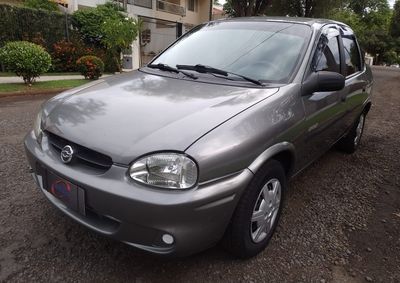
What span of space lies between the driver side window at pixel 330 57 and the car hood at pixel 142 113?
88 cm

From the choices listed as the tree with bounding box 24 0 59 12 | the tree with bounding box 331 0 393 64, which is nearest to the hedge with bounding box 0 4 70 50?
the tree with bounding box 24 0 59 12

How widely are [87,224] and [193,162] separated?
0.75 m

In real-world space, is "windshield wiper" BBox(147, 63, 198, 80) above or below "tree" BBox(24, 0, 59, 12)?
below

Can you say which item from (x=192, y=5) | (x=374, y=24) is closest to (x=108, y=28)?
(x=192, y=5)

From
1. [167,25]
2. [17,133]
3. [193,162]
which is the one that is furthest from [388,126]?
[167,25]

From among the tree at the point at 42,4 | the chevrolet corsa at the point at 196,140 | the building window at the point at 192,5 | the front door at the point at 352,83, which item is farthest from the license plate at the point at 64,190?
the building window at the point at 192,5

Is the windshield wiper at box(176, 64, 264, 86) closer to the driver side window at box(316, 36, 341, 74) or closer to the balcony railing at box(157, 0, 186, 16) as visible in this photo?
the driver side window at box(316, 36, 341, 74)

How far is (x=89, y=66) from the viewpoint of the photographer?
11.2m

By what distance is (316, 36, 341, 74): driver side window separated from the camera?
3.21m

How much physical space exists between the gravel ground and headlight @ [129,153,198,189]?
575 millimetres

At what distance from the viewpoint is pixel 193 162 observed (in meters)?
1.91

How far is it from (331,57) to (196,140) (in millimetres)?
2128

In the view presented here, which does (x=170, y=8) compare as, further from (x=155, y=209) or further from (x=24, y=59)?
(x=155, y=209)

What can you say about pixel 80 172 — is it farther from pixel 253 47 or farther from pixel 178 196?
pixel 253 47
